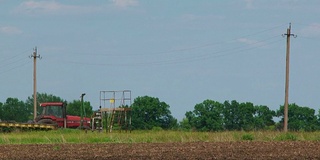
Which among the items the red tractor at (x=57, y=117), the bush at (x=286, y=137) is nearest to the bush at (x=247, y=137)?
the bush at (x=286, y=137)

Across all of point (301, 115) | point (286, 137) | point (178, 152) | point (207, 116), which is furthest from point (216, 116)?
point (178, 152)

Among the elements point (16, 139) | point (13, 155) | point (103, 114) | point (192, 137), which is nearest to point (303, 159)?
point (13, 155)

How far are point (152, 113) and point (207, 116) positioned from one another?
654 centimetres

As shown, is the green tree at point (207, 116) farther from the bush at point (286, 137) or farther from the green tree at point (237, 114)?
the bush at point (286, 137)

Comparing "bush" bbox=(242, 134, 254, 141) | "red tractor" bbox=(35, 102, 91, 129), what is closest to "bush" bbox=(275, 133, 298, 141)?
"bush" bbox=(242, 134, 254, 141)

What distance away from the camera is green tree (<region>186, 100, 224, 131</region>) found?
8450 cm

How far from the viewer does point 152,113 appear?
86500 mm

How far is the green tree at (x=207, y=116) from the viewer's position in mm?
84500

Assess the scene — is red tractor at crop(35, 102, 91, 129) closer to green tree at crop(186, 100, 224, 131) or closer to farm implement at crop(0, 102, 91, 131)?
farm implement at crop(0, 102, 91, 131)

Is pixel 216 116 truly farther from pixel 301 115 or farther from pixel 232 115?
pixel 301 115

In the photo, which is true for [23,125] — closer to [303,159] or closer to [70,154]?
[70,154]

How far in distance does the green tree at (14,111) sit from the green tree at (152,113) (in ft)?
85.2

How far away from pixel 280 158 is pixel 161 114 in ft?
209

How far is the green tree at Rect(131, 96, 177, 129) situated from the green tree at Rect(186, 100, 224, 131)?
251 cm
